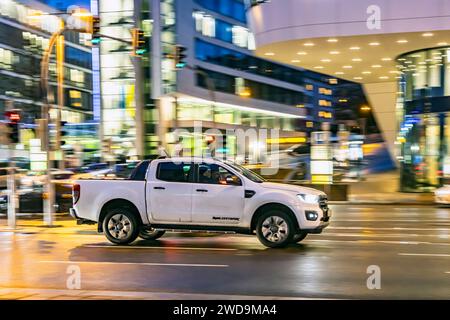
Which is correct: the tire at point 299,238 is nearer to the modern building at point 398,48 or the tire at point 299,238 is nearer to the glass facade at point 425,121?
the modern building at point 398,48

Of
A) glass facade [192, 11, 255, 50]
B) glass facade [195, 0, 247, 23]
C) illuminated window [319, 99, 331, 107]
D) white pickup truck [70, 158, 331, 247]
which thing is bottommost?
white pickup truck [70, 158, 331, 247]

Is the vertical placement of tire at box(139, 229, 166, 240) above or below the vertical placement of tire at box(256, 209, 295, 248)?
below

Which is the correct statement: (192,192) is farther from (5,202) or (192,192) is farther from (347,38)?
(347,38)

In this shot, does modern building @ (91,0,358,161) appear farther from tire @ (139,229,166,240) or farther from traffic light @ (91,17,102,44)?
tire @ (139,229,166,240)

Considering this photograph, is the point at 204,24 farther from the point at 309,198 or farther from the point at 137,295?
the point at 137,295

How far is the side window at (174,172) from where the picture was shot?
13.4m

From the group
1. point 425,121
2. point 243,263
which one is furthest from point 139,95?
point 243,263

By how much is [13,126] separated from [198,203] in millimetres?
8004

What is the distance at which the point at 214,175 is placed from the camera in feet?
43.6

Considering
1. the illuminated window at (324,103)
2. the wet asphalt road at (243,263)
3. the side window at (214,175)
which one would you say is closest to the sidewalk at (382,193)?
the wet asphalt road at (243,263)

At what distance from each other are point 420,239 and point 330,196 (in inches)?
567

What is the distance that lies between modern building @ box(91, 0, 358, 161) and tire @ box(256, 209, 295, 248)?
1692 inches

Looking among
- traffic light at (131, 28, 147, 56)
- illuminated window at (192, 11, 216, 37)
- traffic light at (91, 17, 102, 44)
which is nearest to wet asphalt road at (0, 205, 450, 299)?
traffic light at (91, 17, 102, 44)

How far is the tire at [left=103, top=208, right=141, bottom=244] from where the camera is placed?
44.4ft
